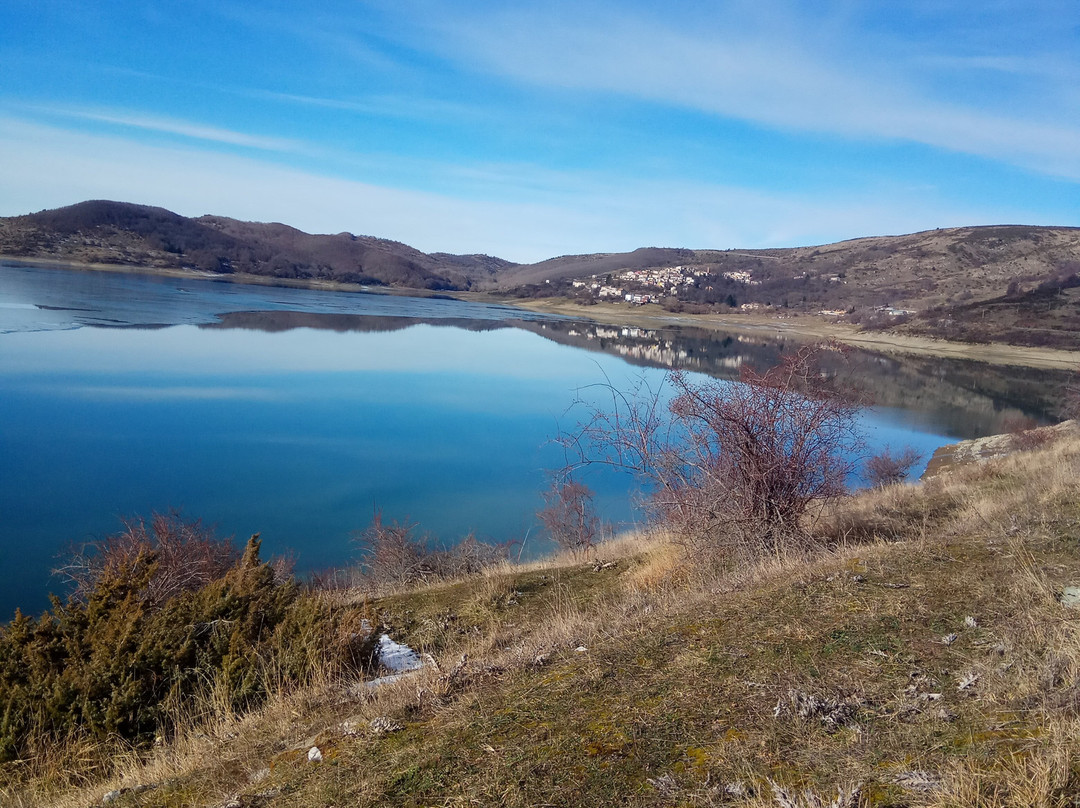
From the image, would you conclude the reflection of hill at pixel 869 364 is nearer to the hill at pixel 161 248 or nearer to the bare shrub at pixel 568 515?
the bare shrub at pixel 568 515

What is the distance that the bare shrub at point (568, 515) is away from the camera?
18688 millimetres

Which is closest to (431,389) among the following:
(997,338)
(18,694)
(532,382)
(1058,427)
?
(532,382)

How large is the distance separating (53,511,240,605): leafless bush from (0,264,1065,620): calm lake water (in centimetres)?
128

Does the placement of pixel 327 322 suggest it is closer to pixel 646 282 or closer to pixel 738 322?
pixel 738 322

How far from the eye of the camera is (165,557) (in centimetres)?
1114

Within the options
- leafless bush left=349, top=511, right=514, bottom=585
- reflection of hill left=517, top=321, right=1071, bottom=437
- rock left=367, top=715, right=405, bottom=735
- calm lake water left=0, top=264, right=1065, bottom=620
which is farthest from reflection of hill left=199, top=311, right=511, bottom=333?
rock left=367, top=715, right=405, bottom=735

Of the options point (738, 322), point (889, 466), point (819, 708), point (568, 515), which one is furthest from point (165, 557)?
point (738, 322)

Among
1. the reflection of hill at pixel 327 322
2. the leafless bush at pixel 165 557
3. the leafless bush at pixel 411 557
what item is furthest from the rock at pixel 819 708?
the reflection of hill at pixel 327 322

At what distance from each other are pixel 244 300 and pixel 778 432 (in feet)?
260

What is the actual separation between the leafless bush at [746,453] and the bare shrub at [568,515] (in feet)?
Result: 33.1

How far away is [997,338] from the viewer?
68.0m

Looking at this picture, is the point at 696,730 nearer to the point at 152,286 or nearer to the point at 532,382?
the point at 532,382

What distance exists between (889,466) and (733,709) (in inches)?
931

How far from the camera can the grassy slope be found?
275cm
